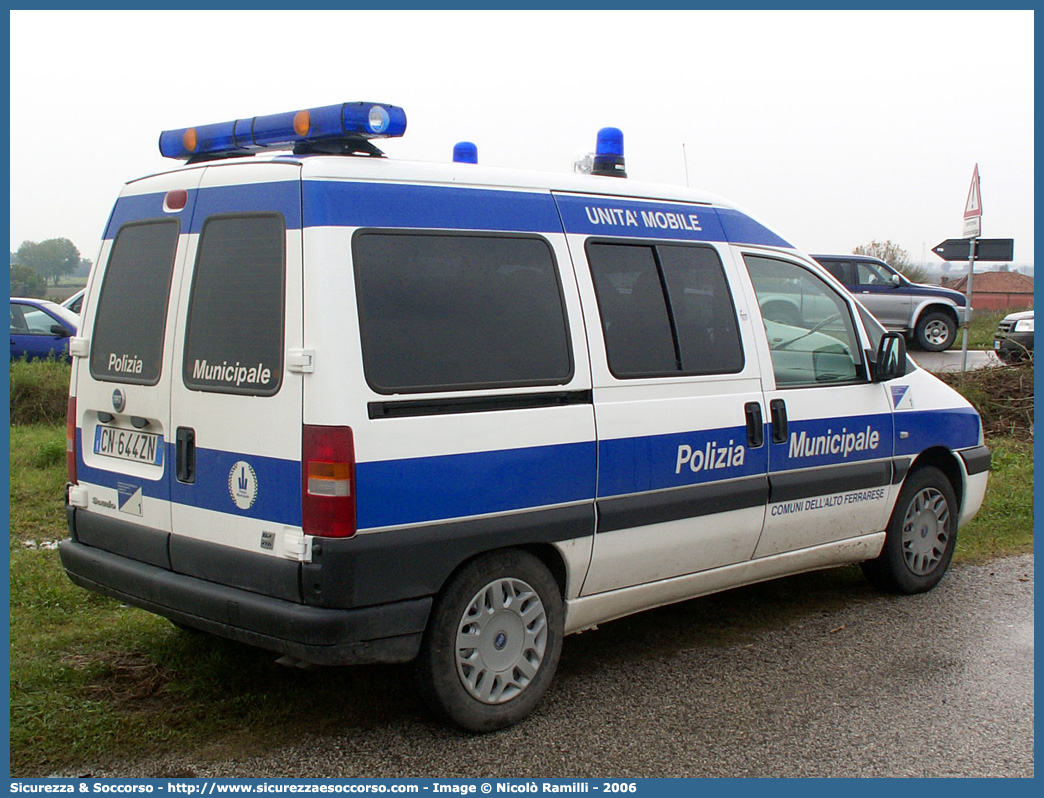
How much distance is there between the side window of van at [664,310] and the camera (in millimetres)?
4586

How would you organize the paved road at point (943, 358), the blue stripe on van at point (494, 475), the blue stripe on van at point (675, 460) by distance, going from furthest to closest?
the paved road at point (943, 358), the blue stripe on van at point (675, 460), the blue stripe on van at point (494, 475)

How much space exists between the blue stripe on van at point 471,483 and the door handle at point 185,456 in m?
0.82

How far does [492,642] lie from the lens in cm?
414

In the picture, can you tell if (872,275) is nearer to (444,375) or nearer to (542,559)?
(542,559)

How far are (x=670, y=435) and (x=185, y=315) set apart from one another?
6.83ft

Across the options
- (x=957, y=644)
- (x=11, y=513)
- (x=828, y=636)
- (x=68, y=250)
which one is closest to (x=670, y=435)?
(x=828, y=636)

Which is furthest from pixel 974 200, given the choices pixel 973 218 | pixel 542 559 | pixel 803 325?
pixel 542 559

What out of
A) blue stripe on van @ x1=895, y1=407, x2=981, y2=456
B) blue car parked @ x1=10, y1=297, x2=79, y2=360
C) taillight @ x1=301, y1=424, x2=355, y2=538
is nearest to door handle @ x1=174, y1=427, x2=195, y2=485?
taillight @ x1=301, y1=424, x2=355, y2=538

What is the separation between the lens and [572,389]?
170 inches

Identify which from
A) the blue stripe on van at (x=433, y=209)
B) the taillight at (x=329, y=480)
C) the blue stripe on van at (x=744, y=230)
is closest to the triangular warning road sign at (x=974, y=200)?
the blue stripe on van at (x=744, y=230)

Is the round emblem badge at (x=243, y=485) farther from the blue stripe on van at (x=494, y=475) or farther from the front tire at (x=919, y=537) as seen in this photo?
the front tire at (x=919, y=537)

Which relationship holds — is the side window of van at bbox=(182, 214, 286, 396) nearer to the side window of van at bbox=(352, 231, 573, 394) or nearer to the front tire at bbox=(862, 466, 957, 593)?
the side window of van at bbox=(352, 231, 573, 394)

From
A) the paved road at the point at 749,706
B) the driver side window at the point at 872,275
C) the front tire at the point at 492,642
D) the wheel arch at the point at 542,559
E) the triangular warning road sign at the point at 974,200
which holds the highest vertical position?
the triangular warning road sign at the point at 974,200

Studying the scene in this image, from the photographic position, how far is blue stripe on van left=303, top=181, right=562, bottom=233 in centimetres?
377
